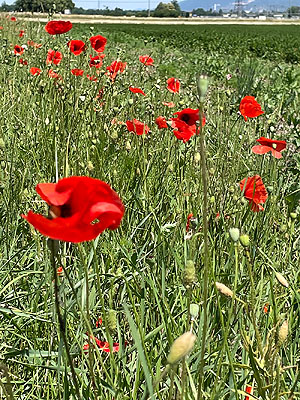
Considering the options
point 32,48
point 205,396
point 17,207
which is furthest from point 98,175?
point 32,48

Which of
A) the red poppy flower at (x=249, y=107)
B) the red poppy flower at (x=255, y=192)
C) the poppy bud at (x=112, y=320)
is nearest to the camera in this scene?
the poppy bud at (x=112, y=320)

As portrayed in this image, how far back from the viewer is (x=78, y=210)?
1.87 ft

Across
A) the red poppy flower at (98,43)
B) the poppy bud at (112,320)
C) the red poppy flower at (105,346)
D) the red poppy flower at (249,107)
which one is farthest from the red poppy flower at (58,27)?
the poppy bud at (112,320)

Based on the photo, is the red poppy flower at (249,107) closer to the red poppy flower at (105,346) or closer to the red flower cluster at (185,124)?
the red flower cluster at (185,124)

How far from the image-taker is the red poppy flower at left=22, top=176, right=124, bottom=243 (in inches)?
19.6

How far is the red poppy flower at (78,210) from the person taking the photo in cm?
50

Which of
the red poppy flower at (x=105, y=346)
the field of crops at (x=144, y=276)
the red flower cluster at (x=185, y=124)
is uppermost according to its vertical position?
the red flower cluster at (x=185, y=124)

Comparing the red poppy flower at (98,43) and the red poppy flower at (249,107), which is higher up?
the red poppy flower at (98,43)

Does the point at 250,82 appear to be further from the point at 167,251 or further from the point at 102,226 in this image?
the point at 102,226

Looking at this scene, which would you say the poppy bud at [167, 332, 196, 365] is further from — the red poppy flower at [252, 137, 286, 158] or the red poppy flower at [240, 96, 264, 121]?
the red poppy flower at [240, 96, 264, 121]

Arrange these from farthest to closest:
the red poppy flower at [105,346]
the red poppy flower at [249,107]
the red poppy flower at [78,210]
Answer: the red poppy flower at [249,107]
the red poppy flower at [105,346]
the red poppy flower at [78,210]

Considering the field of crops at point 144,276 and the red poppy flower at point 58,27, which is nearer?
the field of crops at point 144,276

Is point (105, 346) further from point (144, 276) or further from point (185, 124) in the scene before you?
point (185, 124)

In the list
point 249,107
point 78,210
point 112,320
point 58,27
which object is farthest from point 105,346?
point 58,27
